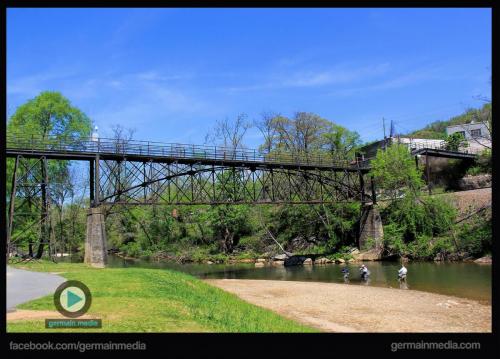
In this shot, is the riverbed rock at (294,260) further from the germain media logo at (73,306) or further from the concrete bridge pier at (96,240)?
the germain media logo at (73,306)

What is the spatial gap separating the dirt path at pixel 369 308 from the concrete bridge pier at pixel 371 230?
22.8 metres

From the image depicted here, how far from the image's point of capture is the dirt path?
17047 mm

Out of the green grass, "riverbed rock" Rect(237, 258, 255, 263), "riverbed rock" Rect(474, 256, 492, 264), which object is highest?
the green grass

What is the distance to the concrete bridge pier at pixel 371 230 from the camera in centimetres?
5150

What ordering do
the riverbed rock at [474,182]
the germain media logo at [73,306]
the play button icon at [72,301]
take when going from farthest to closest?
the riverbed rock at [474,182] → the play button icon at [72,301] → the germain media logo at [73,306]

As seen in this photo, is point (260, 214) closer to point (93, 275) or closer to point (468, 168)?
point (468, 168)

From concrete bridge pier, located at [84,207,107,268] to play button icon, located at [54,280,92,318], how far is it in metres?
19.1

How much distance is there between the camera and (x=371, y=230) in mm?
52781

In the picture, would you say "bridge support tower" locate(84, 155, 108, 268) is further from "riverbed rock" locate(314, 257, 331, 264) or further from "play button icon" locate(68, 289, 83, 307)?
"riverbed rock" locate(314, 257, 331, 264)

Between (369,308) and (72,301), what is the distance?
549 inches

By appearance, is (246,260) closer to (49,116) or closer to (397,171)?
(397,171)

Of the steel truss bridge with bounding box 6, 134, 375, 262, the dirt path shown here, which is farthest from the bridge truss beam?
the dirt path

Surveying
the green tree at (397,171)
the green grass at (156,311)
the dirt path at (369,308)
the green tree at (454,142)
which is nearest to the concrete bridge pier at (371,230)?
the green tree at (397,171)

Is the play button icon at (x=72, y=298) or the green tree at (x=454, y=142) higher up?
the green tree at (x=454, y=142)
